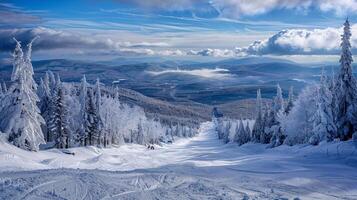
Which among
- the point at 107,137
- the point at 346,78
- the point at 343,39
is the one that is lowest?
the point at 107,137

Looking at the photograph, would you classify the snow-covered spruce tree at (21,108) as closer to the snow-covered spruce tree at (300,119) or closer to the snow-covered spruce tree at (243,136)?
the snow-covered spruce tree at (300,119)

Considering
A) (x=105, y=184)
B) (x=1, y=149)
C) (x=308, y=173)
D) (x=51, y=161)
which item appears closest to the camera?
(x=105, y=184)

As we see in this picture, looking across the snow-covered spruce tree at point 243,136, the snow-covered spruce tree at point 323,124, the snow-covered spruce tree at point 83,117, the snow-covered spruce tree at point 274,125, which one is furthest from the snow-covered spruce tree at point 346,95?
the snow-covered spruce tree at point 243,136

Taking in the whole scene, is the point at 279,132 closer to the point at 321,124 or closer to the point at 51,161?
the point at 321,124

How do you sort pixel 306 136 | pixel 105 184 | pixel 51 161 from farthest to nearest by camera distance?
1. pixel 306 136
2. pixel 51 161
3. pixel 105 184

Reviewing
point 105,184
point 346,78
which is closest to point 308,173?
point 105,184

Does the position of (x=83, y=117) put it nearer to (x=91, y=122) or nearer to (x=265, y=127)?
(x=91, y=122)

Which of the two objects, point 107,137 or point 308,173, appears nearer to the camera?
point 308,173
